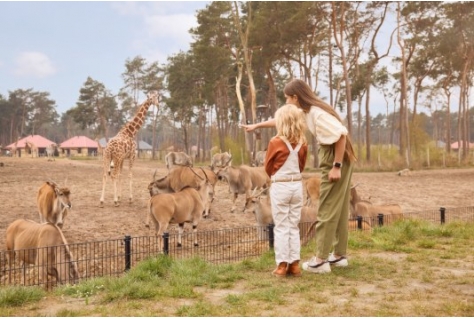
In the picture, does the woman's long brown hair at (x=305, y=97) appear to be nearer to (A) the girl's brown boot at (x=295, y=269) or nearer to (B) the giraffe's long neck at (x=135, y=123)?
(A) the girl's brown boot at (x=295, y=269)

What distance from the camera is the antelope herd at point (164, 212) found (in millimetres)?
7121

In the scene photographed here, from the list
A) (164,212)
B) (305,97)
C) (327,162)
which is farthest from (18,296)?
(164,212)

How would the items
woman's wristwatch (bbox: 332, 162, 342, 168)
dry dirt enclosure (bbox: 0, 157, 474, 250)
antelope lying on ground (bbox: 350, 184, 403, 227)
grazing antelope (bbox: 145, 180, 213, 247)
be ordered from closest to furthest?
woman's wristwatch (bbox: 332, 162, 342, 168)
grazing antelope (bbox: 145, 180, 213, 247)
antelope lying on ground (bbox: 350, 184, 403, 227)
dry dirt enclosure (bbox: 0, 157, 474, 250)

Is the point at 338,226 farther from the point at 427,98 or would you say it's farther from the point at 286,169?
the point at 427,98

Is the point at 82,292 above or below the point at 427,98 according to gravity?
below

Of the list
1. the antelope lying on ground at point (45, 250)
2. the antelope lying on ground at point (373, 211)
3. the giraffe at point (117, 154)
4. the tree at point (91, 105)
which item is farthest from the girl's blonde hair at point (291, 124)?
the tree at point (91, 105)

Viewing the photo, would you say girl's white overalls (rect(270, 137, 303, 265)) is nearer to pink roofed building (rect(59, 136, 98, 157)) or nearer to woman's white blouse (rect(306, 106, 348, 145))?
woman's white blouse (rect(306, 106, 348, 145))

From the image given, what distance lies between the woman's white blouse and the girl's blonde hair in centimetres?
17

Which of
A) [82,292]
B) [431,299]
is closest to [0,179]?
[82,292]

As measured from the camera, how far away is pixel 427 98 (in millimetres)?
62406

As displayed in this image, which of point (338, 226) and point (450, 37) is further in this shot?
point (450, 37)

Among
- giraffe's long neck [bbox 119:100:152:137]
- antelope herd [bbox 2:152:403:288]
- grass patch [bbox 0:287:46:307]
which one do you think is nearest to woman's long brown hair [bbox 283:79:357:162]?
antelope herd [bbox 2:152:403:288]

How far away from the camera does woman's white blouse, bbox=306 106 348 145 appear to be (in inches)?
211

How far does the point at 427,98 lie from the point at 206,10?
35752 mm
